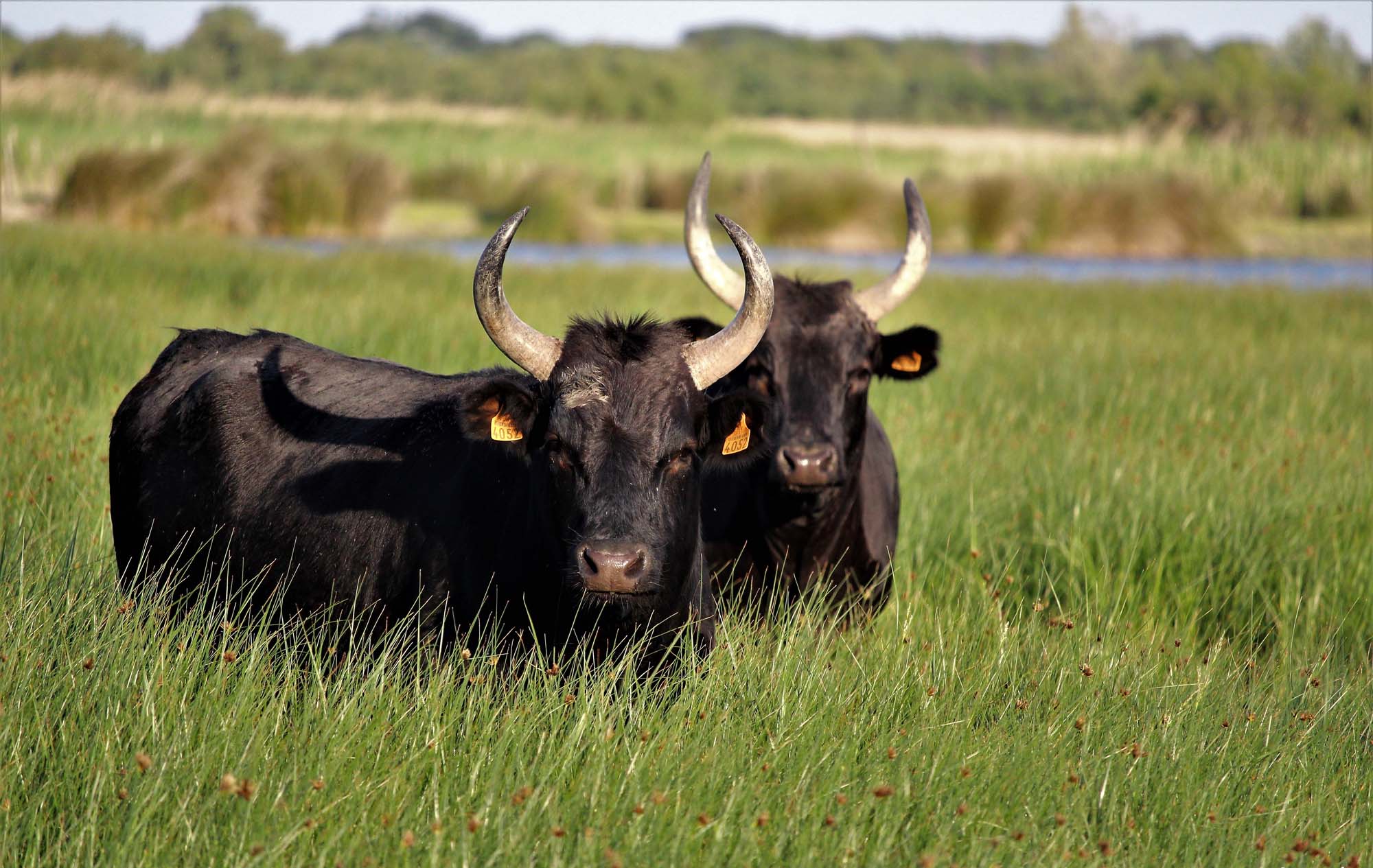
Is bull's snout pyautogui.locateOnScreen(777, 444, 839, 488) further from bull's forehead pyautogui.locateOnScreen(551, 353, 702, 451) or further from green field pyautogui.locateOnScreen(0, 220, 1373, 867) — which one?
bull's forehead pyautogui.locateOnScreen(551, 353, 702, 451)

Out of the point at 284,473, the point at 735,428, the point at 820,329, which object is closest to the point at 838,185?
the point at 820,329

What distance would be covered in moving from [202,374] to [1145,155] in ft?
92.8

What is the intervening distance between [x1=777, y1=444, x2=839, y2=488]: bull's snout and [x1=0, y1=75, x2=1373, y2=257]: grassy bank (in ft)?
56.0

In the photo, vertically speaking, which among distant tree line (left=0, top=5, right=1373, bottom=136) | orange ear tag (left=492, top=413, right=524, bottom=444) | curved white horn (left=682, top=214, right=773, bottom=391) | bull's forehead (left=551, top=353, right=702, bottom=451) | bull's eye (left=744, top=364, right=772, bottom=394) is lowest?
bull's eye (left=744, top=364, right=772, bottom=394)

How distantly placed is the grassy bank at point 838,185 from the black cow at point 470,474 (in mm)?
→ 16317

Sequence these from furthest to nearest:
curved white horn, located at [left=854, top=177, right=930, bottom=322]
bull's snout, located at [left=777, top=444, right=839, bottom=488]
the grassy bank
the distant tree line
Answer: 1. the distant tree line
2. the grassy bank
3. curved white horn, located at [left=854, top=177, right=930, bottom=322]
4. bull's snout, located at [left=777, top=444, right=839, bottom=488]

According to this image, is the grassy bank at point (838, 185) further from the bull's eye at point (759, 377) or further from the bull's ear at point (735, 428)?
the bull's ear at point (735, 428)

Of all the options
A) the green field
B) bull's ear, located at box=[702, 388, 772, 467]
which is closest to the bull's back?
the green field

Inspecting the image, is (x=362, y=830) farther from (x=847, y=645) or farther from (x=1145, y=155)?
(x=1145, y=155)

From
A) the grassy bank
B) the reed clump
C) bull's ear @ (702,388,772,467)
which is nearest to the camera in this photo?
bull's ear @ (702,388,772,467)

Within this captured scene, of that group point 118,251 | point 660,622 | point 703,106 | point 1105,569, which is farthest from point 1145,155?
point 703,106

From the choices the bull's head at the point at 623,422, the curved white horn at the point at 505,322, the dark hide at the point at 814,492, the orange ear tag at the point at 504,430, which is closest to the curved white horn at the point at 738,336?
the bull's head at the point at 623,422

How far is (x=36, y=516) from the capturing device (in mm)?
5281

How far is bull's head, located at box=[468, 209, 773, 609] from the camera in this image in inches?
152
